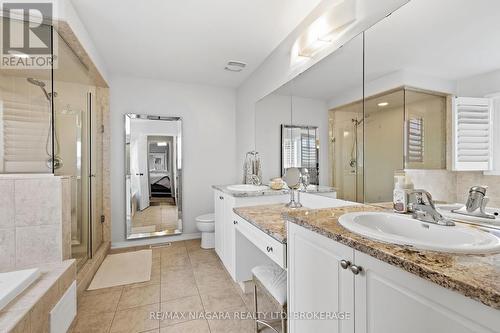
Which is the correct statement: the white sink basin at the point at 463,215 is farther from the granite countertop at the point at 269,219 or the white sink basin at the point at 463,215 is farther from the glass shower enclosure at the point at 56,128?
the glass shower enclosure at the point at 56,128

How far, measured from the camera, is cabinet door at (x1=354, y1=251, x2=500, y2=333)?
542 millimetres

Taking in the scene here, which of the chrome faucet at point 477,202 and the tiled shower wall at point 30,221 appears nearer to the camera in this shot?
the chrome faucet at point 477,202

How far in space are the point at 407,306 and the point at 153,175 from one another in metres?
3.33

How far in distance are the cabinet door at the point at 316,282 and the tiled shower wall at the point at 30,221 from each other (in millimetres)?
1776

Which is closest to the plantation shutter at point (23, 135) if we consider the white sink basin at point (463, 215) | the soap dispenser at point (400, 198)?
the soap dispenser at point (400, 198)

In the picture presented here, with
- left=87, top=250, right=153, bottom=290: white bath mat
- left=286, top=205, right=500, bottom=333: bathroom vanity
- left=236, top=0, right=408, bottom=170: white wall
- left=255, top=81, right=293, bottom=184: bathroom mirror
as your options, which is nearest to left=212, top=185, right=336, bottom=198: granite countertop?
left=255, top=81, right=293, bottom=184: bathroom mirror

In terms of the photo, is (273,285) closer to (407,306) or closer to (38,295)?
(407,306)

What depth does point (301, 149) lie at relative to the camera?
88.2 inches

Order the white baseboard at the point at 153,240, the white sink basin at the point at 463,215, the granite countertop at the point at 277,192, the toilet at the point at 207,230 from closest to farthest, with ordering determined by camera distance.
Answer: the white sink basin at the point at 463,215, the granite countertop at the point at 277,192, the toilet at the point at 207,230, the white baseboard at the point at 153,240

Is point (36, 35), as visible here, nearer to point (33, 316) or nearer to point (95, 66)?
point (95, 66)

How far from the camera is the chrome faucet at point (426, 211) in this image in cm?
98

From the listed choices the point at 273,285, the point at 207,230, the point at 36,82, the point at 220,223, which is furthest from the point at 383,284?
the point at 36,82

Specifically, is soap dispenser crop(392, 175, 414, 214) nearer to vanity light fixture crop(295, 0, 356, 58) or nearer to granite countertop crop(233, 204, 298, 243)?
granite countertop crop(233, 204, 298, 243)

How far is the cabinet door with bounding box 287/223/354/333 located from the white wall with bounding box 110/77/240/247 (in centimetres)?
258
